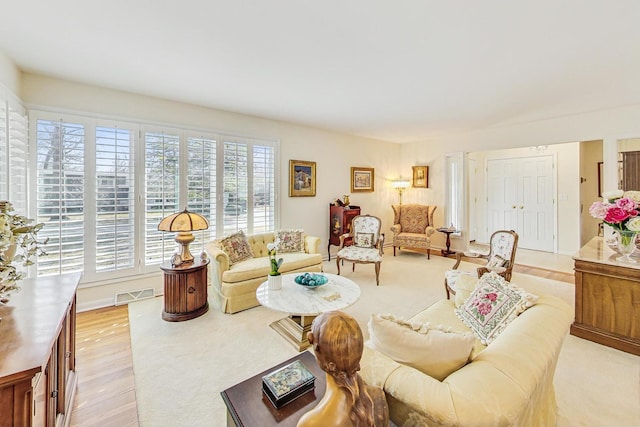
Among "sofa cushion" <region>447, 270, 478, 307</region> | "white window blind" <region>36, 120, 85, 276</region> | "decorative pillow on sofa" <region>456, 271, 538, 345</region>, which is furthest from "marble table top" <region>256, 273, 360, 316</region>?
"white window blind" <region>36, 120, 85, 276</region>

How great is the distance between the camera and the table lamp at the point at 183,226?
2992 mm

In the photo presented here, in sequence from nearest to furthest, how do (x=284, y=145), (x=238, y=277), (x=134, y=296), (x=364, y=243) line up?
1. (x=238, y=277)
2. (x=134, y=296)
3. (x=364, y=243)
4. (x=284, y=145)

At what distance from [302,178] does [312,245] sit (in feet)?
4.79

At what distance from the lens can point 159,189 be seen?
359 cm

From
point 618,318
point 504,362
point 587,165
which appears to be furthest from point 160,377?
point 587,165

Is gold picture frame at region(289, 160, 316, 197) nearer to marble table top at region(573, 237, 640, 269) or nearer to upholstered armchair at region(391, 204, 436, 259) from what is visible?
upholstered armchair at region(391, 204, 436, 259)

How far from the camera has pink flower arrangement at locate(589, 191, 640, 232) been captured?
7.70ft

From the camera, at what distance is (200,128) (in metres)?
3.91

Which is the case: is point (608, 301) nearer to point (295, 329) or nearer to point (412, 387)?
point (412, 387)

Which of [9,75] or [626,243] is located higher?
[9,75]

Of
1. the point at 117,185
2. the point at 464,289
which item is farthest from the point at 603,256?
the point at 117,185

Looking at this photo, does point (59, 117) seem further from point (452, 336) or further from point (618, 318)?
point (618, 318)

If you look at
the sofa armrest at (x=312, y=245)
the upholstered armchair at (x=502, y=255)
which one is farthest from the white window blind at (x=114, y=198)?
the upholstered armchair at (x=502, y=255)

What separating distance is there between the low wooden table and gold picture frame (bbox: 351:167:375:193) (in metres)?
5.02
